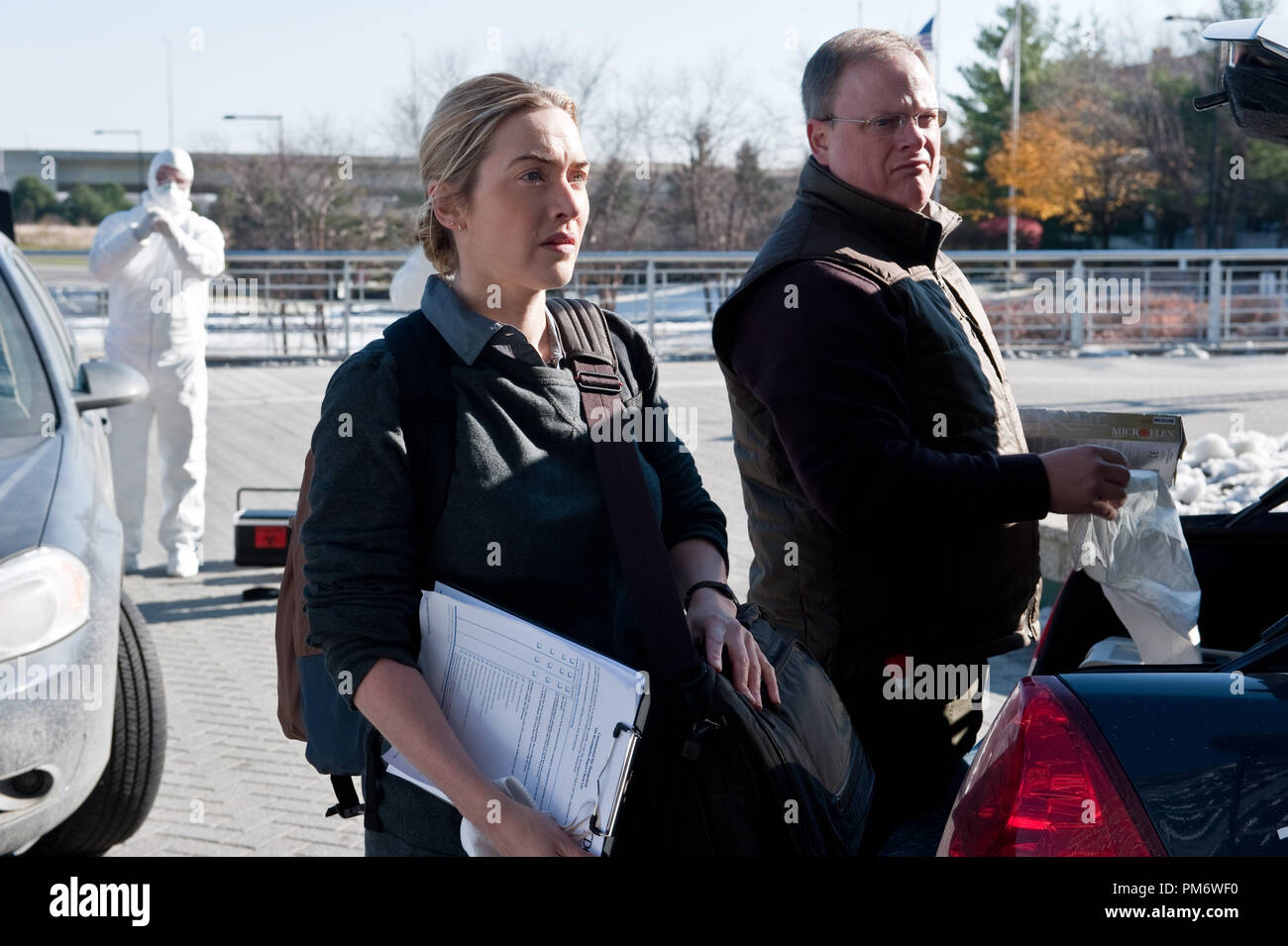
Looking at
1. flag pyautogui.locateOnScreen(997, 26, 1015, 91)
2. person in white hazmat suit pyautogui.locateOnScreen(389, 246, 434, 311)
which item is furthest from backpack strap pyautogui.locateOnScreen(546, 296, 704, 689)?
flag pyautogui.locateOnScreen(997, 26, 1015, 91)

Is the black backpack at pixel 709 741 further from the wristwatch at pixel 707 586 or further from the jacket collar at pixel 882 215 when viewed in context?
the jacket collar at pixel 882 215

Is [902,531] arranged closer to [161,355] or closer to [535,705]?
[535,705]

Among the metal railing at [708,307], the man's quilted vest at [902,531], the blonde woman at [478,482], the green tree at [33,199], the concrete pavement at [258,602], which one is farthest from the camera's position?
the green tree at [33,199]

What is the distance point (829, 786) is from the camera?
1.99 meters

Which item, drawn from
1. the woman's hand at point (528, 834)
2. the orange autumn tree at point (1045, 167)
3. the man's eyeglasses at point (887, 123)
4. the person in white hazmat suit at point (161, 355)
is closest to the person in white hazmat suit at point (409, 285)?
the person in white hazmat suit at point (161, 355)

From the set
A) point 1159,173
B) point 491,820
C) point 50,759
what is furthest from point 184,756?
point 1159,173

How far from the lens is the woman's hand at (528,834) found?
5.78 feet

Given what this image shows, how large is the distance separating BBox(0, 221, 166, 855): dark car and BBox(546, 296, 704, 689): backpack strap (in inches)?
84.3

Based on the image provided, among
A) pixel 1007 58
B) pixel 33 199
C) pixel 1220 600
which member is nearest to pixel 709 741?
pixel 1220 600

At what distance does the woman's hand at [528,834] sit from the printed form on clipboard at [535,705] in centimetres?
2

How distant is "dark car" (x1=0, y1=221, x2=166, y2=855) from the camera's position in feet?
11.9

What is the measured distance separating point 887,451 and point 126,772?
117 inches

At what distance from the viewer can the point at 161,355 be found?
812cm

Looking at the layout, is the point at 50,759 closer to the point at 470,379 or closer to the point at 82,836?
the point at 82,836
